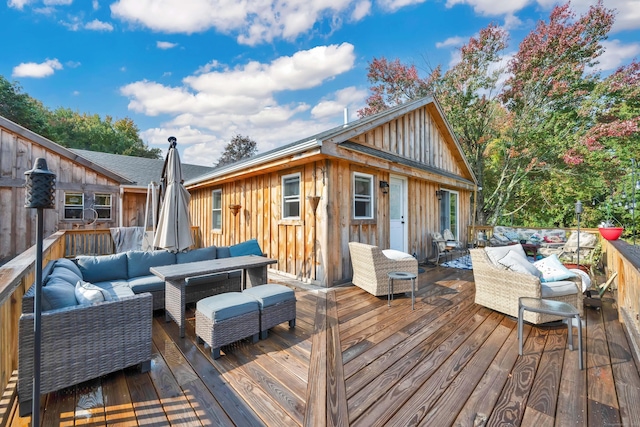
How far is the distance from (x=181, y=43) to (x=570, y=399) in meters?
11.0

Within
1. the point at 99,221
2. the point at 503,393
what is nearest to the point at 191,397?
the point at 503,393

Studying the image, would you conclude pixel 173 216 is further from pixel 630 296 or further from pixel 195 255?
pixel 630 296

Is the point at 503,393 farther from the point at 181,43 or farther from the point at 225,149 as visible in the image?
the point at 225,149

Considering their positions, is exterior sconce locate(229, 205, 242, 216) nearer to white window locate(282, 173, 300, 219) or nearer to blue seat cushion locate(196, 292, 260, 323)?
white window locate(282, 173, 300, 219)

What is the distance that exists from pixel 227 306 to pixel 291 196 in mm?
3281

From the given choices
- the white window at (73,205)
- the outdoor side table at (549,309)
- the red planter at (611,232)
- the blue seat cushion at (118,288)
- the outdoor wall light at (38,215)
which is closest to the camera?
the outdoor wall light at (38,215)

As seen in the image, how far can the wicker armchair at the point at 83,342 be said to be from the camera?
69.4 inches

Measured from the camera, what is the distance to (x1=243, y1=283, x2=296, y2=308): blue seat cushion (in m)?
2.81

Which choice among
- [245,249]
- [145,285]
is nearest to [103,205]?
[245,249]

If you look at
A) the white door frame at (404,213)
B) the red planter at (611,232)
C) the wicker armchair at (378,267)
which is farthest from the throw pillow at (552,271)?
the white door frame at (404,213)

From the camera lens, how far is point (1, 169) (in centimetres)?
775

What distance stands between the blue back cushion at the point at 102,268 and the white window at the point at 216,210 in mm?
4290

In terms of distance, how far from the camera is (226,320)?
97.8 inches

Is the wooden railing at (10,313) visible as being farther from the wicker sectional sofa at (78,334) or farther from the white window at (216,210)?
the white window at (216,210)
